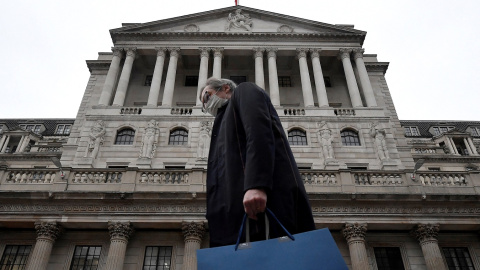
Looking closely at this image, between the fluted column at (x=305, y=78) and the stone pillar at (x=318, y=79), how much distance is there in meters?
0.66

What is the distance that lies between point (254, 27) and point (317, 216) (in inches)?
888

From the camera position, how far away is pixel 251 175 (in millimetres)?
3668

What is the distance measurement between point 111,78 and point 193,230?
1839 cm

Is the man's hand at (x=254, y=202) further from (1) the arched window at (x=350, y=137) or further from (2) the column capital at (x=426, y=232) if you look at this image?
(1) the arched window at (x=350, y=137)

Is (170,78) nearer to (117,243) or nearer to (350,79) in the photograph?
(350,79)

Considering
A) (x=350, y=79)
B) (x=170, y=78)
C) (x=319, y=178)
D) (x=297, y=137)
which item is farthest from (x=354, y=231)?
(x=170, y=78)

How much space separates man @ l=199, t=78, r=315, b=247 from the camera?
3.67 metres

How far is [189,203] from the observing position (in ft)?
64.5

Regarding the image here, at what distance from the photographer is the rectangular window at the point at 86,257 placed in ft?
63.4

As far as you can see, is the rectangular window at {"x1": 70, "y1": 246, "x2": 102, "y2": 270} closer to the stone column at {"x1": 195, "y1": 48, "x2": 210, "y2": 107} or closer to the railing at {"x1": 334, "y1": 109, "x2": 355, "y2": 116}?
the stone column at {"x1": 195, "y1": 48, "x2": 210, "y2": 107}

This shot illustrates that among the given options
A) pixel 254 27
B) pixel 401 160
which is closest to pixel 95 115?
pixel 254 27

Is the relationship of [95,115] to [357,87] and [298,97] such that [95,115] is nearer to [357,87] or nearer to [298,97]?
[298,97]

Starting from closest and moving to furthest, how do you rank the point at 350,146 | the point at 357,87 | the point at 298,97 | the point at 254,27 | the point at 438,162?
the point at 350,146, the point at 357,87, the point at 298,97, the point at 254,27, the point at 438,162

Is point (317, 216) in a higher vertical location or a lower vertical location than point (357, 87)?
lower
